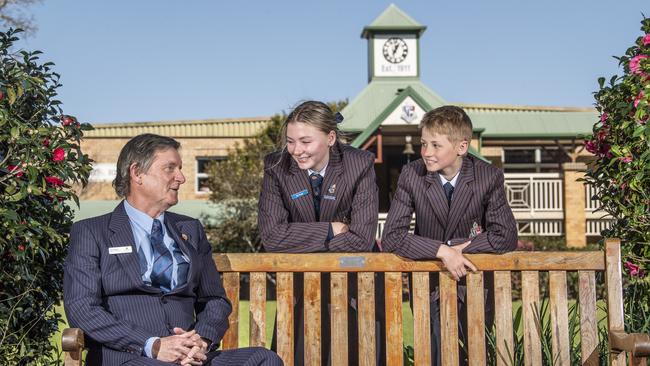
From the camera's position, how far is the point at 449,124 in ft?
15.4

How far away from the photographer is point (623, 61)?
5.41 metres

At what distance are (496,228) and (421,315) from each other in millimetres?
634

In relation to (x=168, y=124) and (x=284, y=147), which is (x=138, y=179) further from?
(x=168, y=124)

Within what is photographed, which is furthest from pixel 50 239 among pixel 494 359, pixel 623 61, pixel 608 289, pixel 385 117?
pixel 385 117

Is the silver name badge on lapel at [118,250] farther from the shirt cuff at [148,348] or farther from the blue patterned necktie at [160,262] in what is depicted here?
the shirt cuff at [148,348]

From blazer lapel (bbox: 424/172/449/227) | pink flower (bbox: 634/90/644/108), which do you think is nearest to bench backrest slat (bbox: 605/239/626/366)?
blazer lapel (bbox: 424/172/449/227)

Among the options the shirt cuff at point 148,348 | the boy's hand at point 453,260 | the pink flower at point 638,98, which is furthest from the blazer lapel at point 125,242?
the pink flower at point 638,98

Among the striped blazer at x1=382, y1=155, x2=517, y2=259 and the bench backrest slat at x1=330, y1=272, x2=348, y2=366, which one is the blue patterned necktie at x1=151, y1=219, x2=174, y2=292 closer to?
the bench backrest slat at x1=330, y1=272, x2=348, y2=366

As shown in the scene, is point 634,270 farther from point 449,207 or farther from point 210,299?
point 210,299

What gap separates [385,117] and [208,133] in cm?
1090

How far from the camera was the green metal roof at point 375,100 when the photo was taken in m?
26.5

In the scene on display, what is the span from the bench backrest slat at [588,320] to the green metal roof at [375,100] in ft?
63.9

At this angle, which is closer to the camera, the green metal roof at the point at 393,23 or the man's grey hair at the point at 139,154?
the man's grey hair at the point at 139,154

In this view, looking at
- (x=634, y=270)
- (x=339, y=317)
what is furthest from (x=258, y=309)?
(x=634, y=270)
